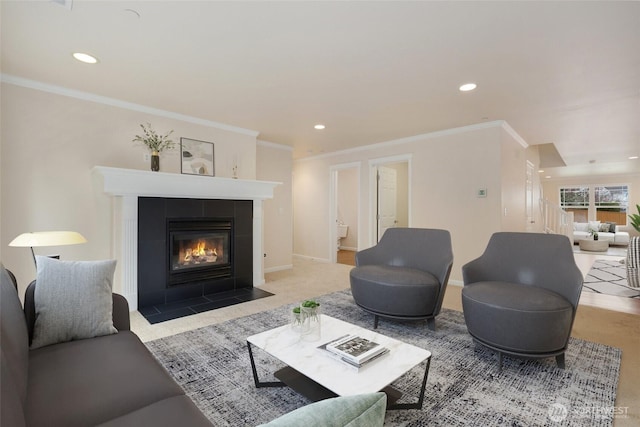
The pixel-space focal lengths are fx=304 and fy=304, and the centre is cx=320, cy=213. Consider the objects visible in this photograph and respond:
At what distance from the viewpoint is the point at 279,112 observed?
3854mm

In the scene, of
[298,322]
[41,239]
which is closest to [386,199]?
[298,322]

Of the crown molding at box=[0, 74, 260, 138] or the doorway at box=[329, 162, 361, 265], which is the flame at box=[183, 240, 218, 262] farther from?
the doorway at box=[329, 162, 361, 265]

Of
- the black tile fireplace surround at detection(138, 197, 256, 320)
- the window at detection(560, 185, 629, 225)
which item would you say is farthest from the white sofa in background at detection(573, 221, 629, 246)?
the black tile fireplace surround at detection(138, 197, 256, 320)

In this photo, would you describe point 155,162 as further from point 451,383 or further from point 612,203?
Answer: point 612,203

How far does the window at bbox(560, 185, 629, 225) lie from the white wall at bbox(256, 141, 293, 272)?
447 inches

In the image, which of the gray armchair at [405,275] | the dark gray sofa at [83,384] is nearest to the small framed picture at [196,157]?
the gray armchair at [405,275]

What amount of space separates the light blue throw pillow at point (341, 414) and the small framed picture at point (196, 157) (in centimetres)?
409

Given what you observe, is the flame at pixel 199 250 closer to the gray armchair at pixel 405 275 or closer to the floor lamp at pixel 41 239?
the floor lamp at pixel 41 239

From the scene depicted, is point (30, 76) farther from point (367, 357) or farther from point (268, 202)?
point (367, 357)

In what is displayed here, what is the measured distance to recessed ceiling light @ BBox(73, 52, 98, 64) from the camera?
2.48m

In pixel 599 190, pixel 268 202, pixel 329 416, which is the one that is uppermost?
pixel 599 190

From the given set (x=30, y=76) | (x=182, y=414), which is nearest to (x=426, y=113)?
(x=182, y=414)

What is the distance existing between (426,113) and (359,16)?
7.17ft

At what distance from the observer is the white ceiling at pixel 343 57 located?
6.44 ft
